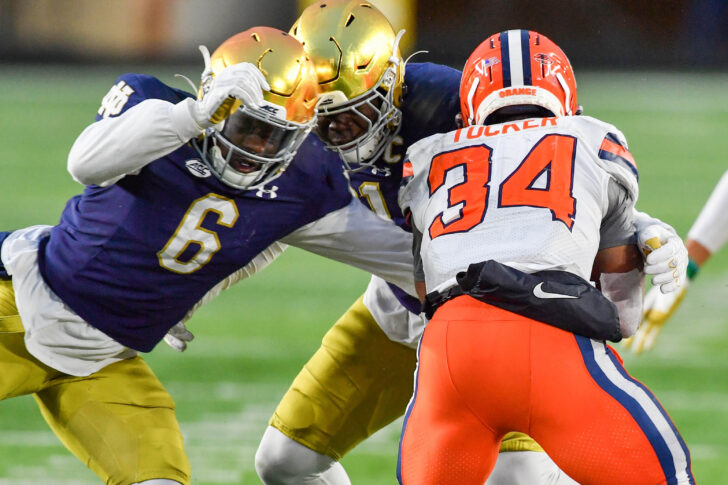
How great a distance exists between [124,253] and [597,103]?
417 inches

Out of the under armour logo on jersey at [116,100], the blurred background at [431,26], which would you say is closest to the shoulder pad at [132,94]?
the under armour logo on jersey at [116,100]

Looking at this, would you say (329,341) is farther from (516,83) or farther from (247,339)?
(247,339)

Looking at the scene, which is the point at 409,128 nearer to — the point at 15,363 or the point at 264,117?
the point at 264,117

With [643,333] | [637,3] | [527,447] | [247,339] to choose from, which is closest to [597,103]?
[637,3]

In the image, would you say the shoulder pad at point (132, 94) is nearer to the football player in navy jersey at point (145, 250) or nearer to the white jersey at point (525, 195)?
the football player in navy jersey at point (145, 250)

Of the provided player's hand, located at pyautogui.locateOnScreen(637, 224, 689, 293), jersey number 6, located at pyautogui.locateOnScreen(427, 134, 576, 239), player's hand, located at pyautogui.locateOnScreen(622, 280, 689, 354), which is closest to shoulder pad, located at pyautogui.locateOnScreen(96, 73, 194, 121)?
jersey number 6, located at pyautogui.locateOnScreen(427, 134, 576, 239)

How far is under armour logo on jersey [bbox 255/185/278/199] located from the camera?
3064 millimetres

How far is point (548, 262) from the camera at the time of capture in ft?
8.52

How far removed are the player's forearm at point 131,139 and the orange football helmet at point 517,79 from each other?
0.71m

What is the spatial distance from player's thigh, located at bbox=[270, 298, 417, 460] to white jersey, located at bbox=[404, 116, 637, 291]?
37.9 inches

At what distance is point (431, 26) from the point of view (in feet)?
44.4

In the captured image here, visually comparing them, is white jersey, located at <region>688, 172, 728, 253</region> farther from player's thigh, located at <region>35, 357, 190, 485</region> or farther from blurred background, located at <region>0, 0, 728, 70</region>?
blurred background, located at <region>0, 0, 728, 70</region>

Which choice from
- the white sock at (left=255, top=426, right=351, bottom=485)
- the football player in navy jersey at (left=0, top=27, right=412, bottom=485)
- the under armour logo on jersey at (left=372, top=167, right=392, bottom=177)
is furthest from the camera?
the white sock at (left=255, top=426, right=351, bottom=485)

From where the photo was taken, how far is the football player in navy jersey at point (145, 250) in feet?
9.57
